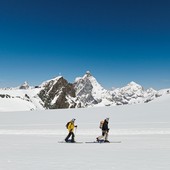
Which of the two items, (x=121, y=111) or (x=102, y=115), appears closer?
(x=102, y=115)

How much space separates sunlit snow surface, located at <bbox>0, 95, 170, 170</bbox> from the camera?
10.6m

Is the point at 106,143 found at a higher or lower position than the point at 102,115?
lower

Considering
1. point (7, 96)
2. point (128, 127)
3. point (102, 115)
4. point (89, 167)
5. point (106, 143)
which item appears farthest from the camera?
point (7, 96)

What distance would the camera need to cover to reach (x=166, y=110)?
40.2 metres

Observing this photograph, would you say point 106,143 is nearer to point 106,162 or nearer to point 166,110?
point 106,162

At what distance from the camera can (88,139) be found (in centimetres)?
2177

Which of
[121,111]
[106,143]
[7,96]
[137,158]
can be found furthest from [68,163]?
[7,96]

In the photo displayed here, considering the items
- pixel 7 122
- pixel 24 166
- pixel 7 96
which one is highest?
pixel 7 96

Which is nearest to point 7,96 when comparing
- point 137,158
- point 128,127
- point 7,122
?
point 7,122

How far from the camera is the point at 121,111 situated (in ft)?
139

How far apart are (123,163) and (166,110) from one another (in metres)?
31.0

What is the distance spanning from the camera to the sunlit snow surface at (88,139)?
34.9ft

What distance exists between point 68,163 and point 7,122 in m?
30.7

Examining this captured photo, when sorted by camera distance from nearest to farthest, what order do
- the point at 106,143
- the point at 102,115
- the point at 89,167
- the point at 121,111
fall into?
the point at 89,167 → the point at 106,143 → the point at 102,115 → the point at 121,111
